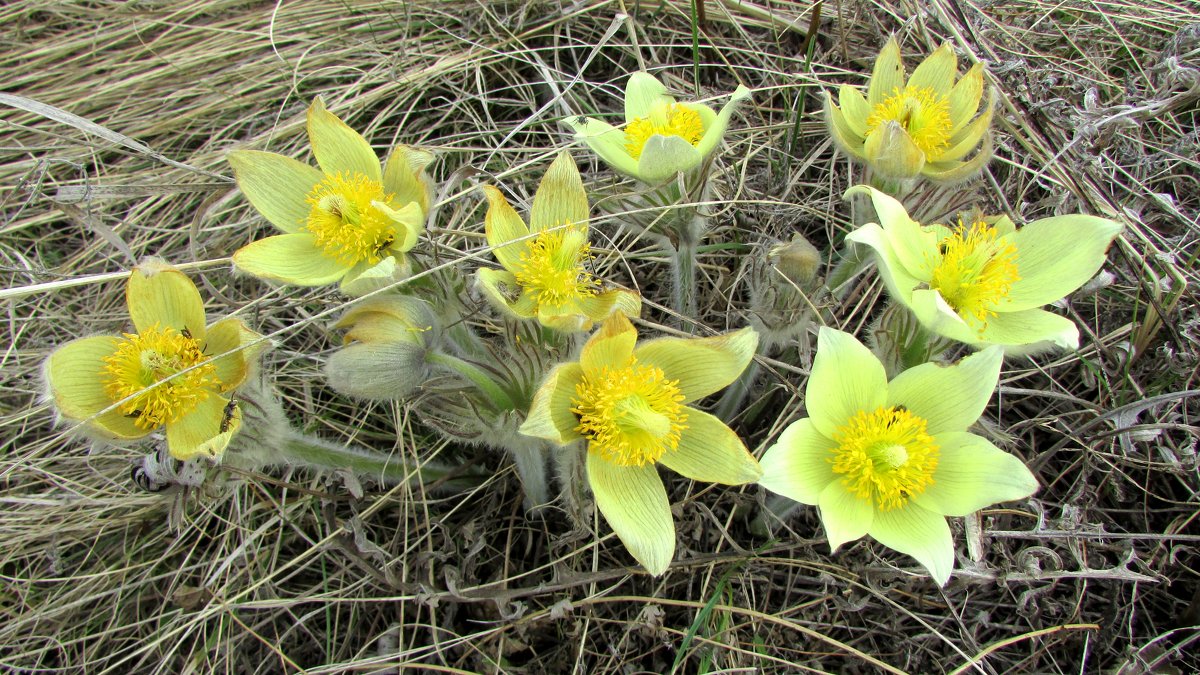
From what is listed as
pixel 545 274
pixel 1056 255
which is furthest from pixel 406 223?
pixel 1056 255

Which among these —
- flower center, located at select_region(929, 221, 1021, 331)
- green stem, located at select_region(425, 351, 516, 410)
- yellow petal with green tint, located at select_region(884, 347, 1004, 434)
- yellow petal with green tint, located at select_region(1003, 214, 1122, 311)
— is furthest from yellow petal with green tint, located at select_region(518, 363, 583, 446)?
yellow petal with green tint, located at select_region(1003, 214, 1122, 311)

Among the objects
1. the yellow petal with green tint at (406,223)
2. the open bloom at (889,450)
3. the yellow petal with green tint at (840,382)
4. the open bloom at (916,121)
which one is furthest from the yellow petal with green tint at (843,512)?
the yellow petal with green tint at (406,223)

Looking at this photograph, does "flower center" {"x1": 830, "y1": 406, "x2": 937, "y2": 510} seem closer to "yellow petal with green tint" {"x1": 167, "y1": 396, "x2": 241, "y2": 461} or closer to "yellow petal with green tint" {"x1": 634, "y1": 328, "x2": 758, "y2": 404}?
"yellow petal with green tint" {"x1": 634, "y1": 328, "x2": 758, "y2": 404}

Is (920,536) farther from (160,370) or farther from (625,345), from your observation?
(160,370)

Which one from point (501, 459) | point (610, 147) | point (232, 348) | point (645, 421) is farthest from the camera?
point (501, 459)

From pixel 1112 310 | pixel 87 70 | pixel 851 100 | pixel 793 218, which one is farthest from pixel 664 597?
pixel 87 70

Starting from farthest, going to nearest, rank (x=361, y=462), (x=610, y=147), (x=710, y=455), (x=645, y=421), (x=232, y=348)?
(x=361, y=462) < (x=610, y=147) < (x=232, y=348) < (x=710, y=455) < (x=645, y=421)
